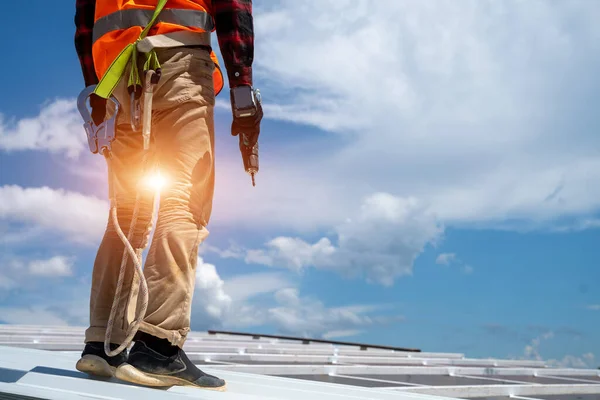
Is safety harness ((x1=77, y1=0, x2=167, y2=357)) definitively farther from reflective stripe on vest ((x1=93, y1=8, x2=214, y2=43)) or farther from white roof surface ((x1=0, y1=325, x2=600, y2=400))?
white roof surface ((x1=0, y1=325, x2=600, y2=400))

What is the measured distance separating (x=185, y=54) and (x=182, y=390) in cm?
145

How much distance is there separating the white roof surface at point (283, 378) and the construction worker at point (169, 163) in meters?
0.17

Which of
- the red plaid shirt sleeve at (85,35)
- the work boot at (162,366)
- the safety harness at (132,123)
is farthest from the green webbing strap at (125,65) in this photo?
the work boot at (162,366)

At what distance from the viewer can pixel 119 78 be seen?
104 inches

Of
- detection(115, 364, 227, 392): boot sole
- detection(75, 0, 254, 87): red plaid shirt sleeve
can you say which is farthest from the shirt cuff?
detection(115, 364, 227, 392): boot sole

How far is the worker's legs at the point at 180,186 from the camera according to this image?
2479mm

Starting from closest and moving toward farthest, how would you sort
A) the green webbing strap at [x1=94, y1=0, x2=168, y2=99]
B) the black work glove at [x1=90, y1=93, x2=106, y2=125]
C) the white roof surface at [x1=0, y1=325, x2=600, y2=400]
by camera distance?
the white roof surface at [x1=0, y1=325, x2=600, y2=400] < the green webbing strap at [x1=94, y1=0, x2=168, y2=99] < the black work glove at [x1=90, y1=93, x2=106, y2=125]

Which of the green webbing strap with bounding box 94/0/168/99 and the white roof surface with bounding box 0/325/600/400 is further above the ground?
the green webbing strap with bounding box 94/0/168/99

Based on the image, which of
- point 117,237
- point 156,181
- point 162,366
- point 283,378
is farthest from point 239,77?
point 283,378

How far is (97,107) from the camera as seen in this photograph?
9.78 feet

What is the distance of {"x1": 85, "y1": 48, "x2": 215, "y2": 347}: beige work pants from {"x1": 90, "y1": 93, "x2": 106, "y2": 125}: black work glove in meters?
0.25

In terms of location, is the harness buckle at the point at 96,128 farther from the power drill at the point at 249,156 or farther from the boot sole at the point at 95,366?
the boot sole at the point at 95,366

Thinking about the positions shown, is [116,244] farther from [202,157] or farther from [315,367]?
[315,367]

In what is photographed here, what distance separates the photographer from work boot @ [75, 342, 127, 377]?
8.76 feet
